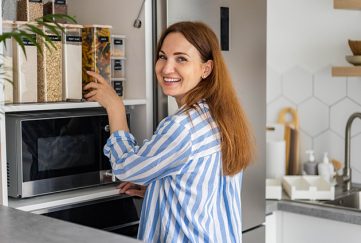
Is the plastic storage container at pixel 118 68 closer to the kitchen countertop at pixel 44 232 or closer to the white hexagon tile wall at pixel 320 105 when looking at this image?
the kitchen countertop at pixel 44 232

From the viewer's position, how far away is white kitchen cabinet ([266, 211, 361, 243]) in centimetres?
256

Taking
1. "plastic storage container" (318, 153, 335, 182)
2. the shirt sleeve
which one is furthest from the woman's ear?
"plastic storage container" (318, 153, 335, 182)

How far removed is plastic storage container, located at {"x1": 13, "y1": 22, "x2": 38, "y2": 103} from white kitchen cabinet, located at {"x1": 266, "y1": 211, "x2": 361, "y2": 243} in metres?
1.30

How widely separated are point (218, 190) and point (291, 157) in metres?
1.51

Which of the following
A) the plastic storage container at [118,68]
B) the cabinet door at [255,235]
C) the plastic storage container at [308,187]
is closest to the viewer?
the plastic storage container at [118,68]

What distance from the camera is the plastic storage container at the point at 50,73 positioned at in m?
1.89

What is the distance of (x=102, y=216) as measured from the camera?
2.04m

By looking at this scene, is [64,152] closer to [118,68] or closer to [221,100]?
[118,68]

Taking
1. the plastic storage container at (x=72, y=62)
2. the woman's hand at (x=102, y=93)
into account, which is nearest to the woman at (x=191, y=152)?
the woman's hand at (x=102, y=93)

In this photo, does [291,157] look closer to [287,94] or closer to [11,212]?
[287,94]

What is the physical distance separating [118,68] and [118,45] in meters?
0.08

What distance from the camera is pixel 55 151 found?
191 cm

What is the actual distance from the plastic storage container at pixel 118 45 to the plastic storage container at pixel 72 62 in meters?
0.14

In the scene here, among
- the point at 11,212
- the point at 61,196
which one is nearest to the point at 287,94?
the point at 61,196
